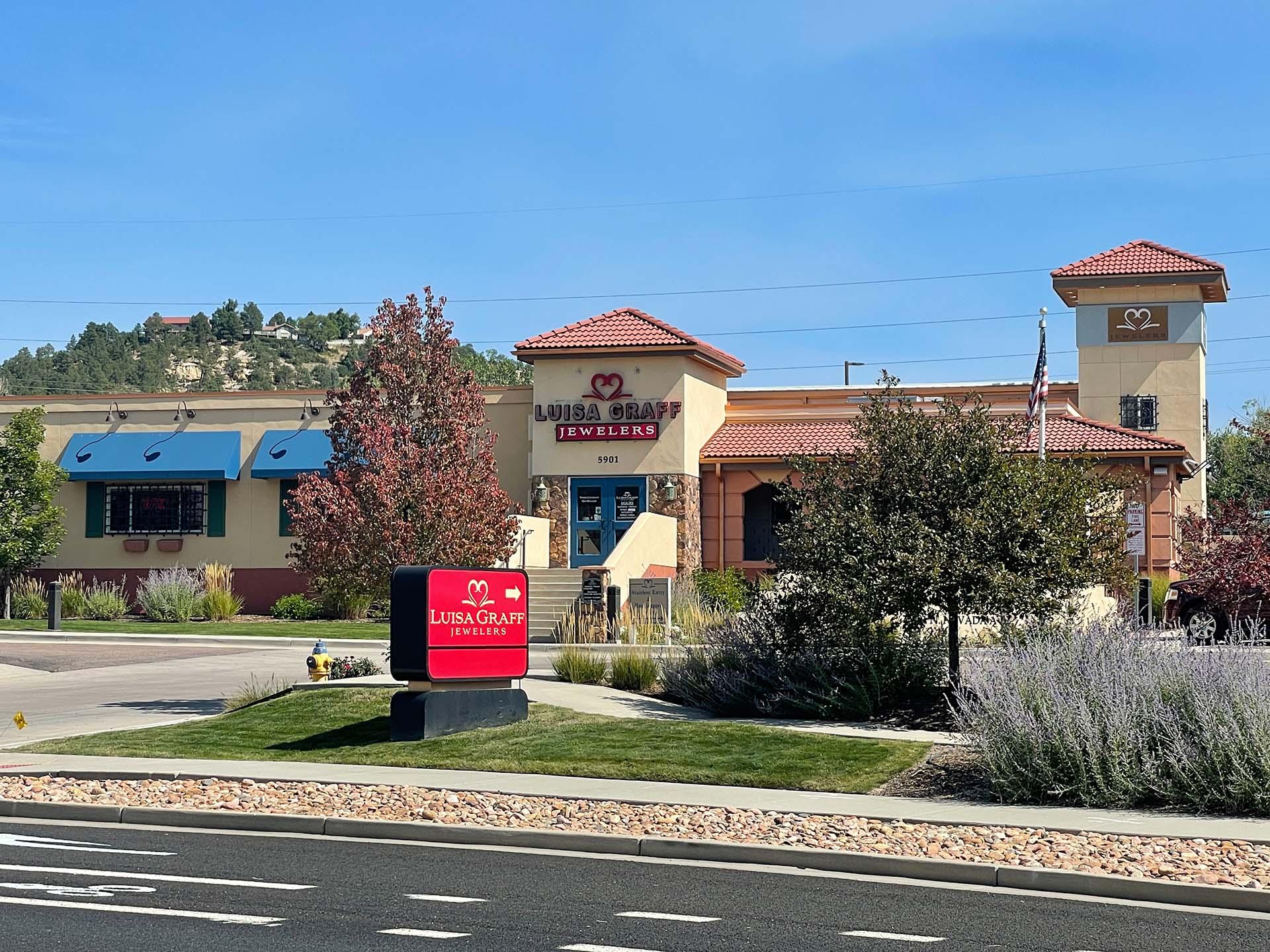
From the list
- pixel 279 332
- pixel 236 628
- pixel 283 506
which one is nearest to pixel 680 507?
pixel 283 506

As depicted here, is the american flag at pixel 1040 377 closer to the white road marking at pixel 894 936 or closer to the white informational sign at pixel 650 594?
the white informational sign at pixel 650 594

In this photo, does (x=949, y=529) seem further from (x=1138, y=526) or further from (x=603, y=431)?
(x=603, y=431)

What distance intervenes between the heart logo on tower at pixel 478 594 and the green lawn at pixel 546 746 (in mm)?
1476

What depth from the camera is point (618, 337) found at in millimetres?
41812

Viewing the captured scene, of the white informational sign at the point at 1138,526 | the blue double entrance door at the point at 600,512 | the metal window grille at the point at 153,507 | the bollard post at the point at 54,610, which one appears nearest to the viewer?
the white informational sign at the point at 1138,526

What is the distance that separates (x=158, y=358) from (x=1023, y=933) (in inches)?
5888

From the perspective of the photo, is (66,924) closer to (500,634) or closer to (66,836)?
(66,836)

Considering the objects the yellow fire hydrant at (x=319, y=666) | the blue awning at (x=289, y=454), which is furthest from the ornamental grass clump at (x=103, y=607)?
the yellow fire hydrant at (x=319, y=666)

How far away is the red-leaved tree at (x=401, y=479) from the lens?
22.7 metres

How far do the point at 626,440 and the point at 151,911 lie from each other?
32.4 m

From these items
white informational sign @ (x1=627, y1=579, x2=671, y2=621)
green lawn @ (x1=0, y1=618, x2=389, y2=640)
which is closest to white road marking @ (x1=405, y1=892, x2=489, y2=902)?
white informational sign @ (x1=627, y1=579, x2=671, y2=621)

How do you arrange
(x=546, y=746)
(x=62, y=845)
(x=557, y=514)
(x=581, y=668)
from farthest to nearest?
1. (x=557, y=514)
2. (x=581, y=668)
3. (x=546, y=746)
4. (x=62, y=845)

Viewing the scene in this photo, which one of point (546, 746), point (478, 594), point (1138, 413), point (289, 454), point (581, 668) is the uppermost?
point (1138, 413)

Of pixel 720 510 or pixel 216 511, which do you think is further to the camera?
pixel 216 511
